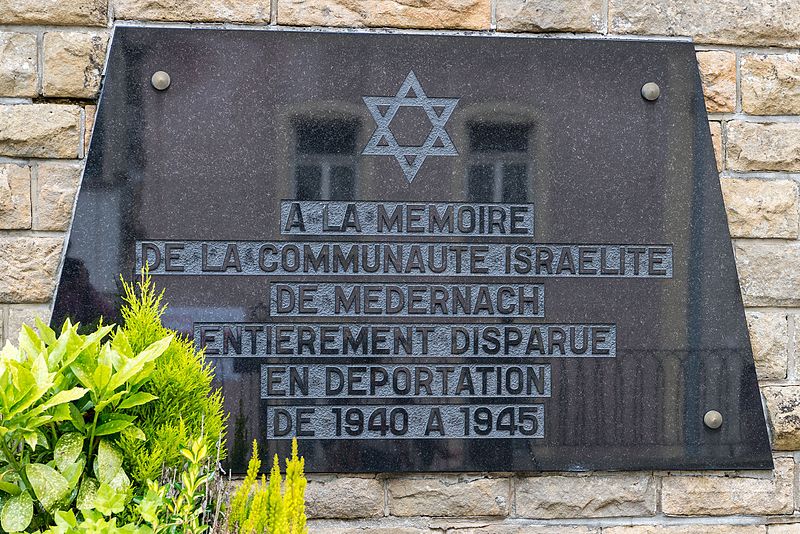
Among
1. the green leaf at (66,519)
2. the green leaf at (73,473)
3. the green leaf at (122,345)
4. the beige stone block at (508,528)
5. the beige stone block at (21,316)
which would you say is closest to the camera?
the green leaf at (66,519)

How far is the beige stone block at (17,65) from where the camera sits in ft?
8.82

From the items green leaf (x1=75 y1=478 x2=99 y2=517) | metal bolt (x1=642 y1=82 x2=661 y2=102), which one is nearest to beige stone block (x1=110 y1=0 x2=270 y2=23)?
metal bolt (x1=642 y1=82 x2=661 y2=102)

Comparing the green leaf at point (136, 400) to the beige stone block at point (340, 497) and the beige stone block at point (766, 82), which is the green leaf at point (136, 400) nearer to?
the beige stone block at point (340, 497)

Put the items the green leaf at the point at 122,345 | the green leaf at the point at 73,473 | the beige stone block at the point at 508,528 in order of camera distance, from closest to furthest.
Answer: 1. the green leaf at the point at 73,473
2. the green leaf at the point at 122,345
3. the beige stone block at the point at 508,528

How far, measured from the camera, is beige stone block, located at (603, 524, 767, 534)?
111 inches

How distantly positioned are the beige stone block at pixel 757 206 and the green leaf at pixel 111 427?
7.08 ft

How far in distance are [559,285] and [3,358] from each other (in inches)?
69.5

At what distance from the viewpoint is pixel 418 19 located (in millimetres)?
2811

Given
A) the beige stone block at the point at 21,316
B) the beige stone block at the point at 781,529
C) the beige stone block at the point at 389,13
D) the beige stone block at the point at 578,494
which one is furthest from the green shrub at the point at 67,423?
the beige stone block at the point at 781,529

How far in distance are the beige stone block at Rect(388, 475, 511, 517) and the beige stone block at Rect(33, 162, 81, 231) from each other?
57.4 inches

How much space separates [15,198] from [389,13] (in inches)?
56.6

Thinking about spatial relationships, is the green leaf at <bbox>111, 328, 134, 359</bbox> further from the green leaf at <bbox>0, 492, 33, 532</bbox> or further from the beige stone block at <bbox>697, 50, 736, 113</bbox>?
the beige stone block at <bbox>697, 50, 736, 113</bbox>

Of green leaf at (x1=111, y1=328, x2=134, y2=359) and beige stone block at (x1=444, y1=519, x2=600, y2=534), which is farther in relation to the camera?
beige stone block at (x1=444, y1=519, x2=600, y2=534)

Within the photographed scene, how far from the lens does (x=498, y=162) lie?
2801mm
